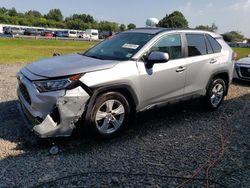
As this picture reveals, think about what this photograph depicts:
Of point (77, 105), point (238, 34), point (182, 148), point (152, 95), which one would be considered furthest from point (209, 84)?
point (238, 34)

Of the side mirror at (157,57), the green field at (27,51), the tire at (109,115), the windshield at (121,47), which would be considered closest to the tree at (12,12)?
the green field at (27,51)

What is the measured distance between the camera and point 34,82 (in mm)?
4938

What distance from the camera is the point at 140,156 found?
484cm

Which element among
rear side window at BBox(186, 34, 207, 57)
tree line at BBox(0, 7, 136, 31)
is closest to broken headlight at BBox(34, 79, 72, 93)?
rear side window at BBox(186, 34, 207, 57)

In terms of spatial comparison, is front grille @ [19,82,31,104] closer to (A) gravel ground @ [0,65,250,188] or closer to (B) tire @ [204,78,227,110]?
(A) gravel ground @ [0,65,250,188]

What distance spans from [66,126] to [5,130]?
136 cm

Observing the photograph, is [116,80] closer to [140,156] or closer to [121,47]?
[121,47]

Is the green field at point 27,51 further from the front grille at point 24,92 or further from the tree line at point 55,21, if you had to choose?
the tree line at point 55,21

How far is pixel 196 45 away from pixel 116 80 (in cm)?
240

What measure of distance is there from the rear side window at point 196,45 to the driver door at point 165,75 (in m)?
0.30

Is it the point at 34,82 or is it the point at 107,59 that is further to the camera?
the point at 107,59

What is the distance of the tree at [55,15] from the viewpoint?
164m

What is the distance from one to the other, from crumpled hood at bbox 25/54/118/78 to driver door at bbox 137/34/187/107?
660mm

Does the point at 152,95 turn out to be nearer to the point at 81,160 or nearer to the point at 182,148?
the point at 182,148
